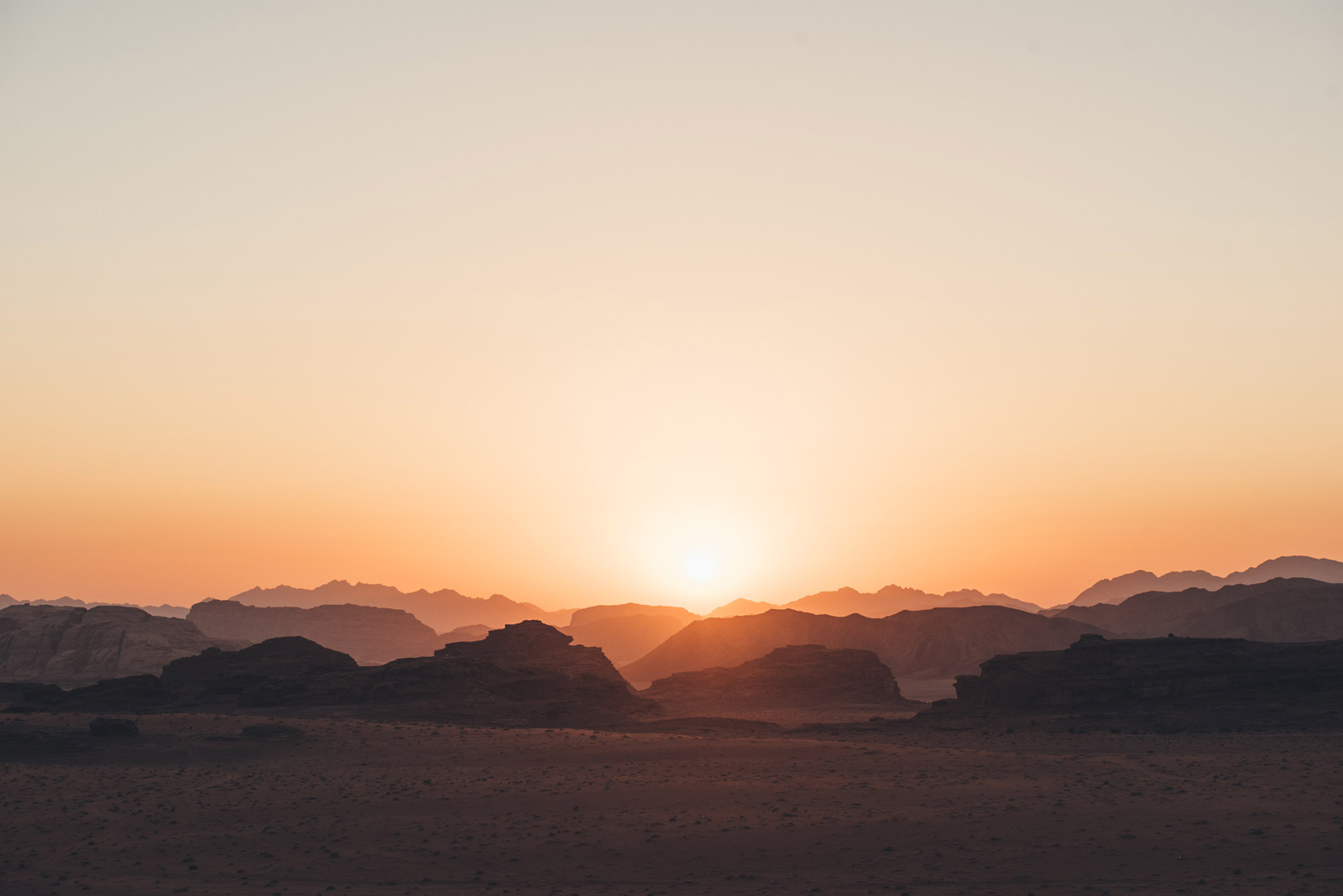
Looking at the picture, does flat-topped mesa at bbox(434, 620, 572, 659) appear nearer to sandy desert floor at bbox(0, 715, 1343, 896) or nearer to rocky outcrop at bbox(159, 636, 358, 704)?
rocky outcrop at bbox(159, 636, 358, 704)

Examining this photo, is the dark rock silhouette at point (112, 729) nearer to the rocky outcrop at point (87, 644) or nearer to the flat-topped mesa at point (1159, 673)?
the flat-topped mesa at point (1159, 673)

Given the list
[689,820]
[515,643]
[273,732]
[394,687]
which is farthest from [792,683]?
[689,820]

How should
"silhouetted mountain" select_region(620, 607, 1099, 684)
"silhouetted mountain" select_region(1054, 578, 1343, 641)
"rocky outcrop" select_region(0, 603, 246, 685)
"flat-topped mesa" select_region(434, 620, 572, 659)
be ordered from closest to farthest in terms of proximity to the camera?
"flat-topped mesa" select_region(434, 620, 572, 659) → "rocky outcrop" select_region(0, 603, 246, 685) → "silhouetted mountain" select_region(1054, 578, 1343, 641) → "silhouetted mountain" select_region(620, 607, 1099, 684)

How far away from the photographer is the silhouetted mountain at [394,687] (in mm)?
62625

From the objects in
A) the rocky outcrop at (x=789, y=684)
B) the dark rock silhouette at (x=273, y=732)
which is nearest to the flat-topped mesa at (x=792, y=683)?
the rocky outcrop at (x=789, y=684)

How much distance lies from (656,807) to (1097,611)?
170 m

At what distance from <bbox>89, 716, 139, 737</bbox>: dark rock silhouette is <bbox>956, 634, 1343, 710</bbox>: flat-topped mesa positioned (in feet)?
168

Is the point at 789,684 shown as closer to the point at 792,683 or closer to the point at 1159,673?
the point at 792,683

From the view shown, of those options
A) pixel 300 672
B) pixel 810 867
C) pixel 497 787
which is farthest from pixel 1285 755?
pixel 300 672

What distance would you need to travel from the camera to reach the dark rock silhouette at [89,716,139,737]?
44312 millimetres

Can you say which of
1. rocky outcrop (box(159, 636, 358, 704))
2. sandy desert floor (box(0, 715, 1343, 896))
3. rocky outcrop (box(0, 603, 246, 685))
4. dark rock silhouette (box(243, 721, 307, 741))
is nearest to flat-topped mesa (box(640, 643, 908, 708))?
rocky outcrop (box(159, 636, 358, 704))

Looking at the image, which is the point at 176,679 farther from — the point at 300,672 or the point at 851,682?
the point at 851,682

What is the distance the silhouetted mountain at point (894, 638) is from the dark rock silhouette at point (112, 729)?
345 feet

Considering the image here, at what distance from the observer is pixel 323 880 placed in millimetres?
22391
